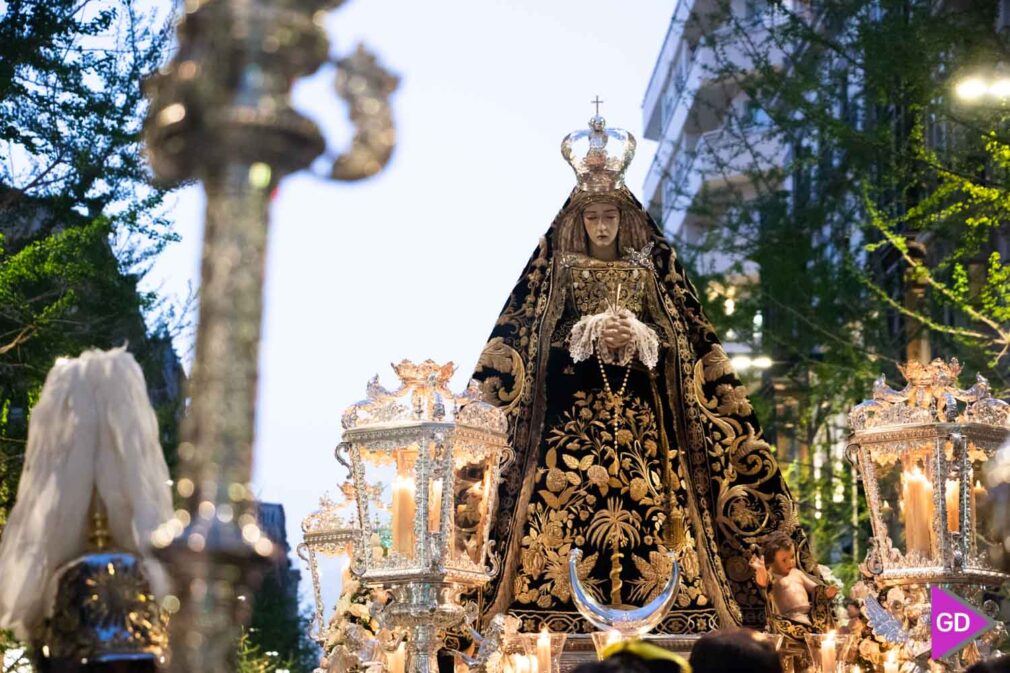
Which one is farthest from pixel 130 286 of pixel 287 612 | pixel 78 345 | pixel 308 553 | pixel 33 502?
pixel 287 612

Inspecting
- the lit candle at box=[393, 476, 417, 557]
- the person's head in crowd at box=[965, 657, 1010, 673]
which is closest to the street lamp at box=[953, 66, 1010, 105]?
the lit candle at box=[393, 476, 417, 557]

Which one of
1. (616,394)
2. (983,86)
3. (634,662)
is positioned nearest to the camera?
(634,662)

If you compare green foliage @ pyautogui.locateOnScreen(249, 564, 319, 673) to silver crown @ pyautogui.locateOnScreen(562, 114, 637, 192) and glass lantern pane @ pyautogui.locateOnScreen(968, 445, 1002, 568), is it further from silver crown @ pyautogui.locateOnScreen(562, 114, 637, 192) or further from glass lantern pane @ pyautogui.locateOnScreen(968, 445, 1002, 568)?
glass lantern pane @ pyautogui.locateOnScreen(968, 445, 1002, 568)

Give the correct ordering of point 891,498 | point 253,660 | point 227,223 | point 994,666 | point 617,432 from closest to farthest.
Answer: point 227,223 → point 994,666 → point 891,498 → point 617,432 → point 253,660

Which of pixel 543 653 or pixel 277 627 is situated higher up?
pixel 277 627

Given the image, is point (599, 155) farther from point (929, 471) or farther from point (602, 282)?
point (929, 471)

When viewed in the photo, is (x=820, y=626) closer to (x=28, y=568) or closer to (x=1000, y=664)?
(x=1000, y=664)

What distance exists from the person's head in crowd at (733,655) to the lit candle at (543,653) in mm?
6023

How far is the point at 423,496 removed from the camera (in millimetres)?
11719

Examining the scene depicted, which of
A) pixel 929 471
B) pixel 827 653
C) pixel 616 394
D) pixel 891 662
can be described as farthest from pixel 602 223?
pixel 891 662

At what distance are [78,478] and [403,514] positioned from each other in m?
6.15

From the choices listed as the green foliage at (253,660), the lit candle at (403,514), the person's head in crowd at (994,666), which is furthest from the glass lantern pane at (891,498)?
the green foliage at (253,660)

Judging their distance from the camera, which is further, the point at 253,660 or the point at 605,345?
the point at 253,660

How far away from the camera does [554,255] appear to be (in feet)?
45.9
